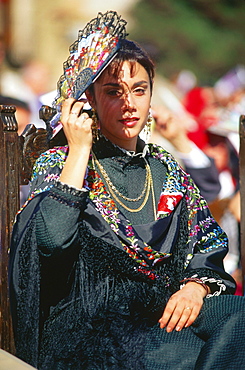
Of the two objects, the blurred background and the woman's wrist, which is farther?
the blurred background

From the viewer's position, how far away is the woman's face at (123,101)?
184 cm

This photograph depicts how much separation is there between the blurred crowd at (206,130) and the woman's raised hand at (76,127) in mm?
2048

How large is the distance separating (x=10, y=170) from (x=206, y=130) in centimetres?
248

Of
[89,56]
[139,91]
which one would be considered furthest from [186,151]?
[89,56]

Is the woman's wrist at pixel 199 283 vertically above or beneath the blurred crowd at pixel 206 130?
beneath

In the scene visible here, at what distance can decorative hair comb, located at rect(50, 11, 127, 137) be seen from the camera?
1740mm

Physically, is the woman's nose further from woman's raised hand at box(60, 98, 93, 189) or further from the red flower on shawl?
the red flower on shawl

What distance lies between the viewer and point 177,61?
4.31 meters

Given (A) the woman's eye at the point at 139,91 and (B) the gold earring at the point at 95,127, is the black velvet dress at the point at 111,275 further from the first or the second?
(A) the woman's eye at the point at 139,91

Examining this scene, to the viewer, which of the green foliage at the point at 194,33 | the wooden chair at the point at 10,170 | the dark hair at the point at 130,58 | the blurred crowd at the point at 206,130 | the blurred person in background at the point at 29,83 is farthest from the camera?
the green foliage at the point at 194,33

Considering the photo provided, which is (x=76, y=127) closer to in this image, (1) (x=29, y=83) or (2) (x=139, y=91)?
(2) (x=139, y=91)

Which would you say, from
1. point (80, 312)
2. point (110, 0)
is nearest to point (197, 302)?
point (80, 312)

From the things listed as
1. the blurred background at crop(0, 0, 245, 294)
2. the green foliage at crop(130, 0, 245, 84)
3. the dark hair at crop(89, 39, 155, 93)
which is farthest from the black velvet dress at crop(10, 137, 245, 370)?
the green foliage at crop(130, 0, 245, 84)

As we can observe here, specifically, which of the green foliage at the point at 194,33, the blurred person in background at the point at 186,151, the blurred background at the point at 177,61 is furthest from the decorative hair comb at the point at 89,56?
the green foliage at the point at 194,33
